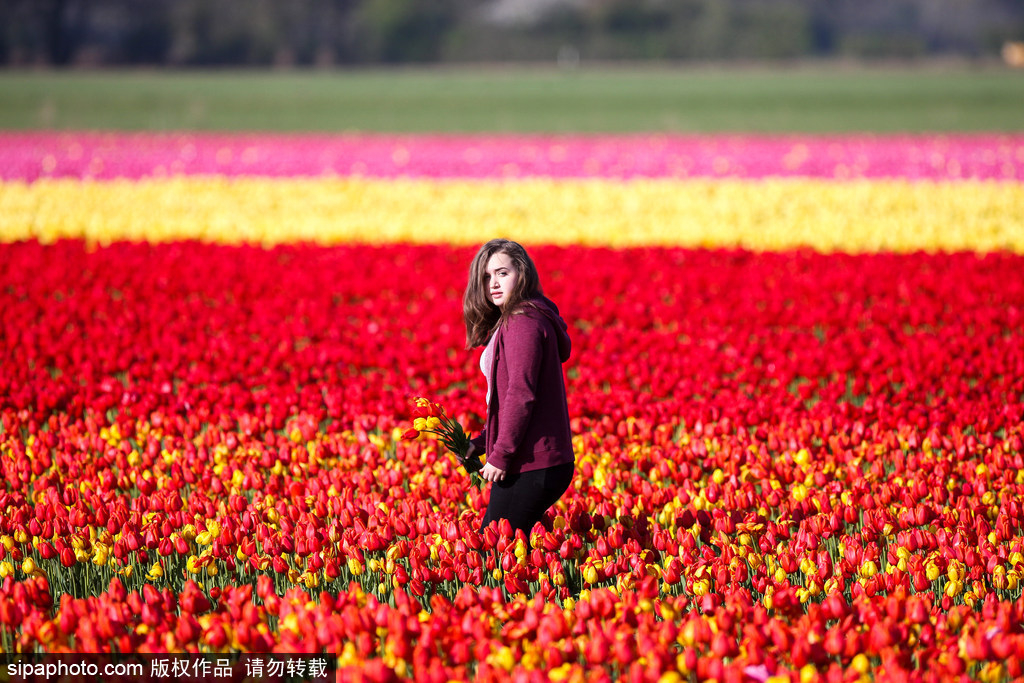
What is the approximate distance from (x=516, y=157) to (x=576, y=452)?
69.6ft

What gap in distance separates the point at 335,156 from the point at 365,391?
20745mm

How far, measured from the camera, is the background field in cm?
4212

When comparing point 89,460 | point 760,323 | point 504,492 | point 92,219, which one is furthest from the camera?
point 92,219

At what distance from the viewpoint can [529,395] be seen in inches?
157

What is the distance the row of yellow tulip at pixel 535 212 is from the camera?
13.2 metres

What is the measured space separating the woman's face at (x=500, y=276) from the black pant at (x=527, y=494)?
659 mm

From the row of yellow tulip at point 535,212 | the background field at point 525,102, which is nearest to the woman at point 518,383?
the row of yellow tulip at point 535,212

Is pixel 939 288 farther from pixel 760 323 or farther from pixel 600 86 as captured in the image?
pixel 600 86

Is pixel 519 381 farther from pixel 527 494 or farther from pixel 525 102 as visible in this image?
pixel 525 102

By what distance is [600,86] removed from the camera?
6238cm

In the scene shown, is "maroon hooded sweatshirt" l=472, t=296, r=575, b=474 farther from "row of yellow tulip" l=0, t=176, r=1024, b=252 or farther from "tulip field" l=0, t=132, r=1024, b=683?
"row of yellow tulip" l=0, t=176, r=1024, b=252

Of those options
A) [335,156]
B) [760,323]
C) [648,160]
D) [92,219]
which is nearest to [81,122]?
[335,156]

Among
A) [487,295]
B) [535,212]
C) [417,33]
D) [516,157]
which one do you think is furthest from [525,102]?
[487,295]

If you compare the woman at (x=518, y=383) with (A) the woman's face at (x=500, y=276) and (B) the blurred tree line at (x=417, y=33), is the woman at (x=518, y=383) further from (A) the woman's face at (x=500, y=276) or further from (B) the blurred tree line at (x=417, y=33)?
(B) the blurred tree line at (x=417, y=33)
